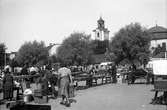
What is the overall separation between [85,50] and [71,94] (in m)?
Result: 46.3

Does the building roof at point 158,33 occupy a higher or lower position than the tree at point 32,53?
higher

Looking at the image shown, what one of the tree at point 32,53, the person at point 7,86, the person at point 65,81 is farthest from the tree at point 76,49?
the person at point 65,81

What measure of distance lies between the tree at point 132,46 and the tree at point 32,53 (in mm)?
39830

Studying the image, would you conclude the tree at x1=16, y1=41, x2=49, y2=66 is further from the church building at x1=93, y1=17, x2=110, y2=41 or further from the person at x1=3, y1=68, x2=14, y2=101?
the person at x1=3, y1=68, x2=14, y2=101

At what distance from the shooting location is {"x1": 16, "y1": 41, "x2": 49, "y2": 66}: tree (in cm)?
7156

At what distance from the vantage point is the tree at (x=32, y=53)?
7156 centimetres

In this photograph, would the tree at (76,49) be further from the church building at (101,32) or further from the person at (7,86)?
the person at (7,86)

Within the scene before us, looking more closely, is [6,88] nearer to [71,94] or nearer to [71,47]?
[71,94]

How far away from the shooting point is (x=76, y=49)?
192 feet

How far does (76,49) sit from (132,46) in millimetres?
26087

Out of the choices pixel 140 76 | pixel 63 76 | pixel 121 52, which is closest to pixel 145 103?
pixel 63 76

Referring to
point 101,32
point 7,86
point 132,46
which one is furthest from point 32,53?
point 7,86

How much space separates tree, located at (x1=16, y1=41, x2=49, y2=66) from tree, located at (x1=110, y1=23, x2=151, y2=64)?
131 feet

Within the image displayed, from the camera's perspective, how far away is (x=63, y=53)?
59.1m
